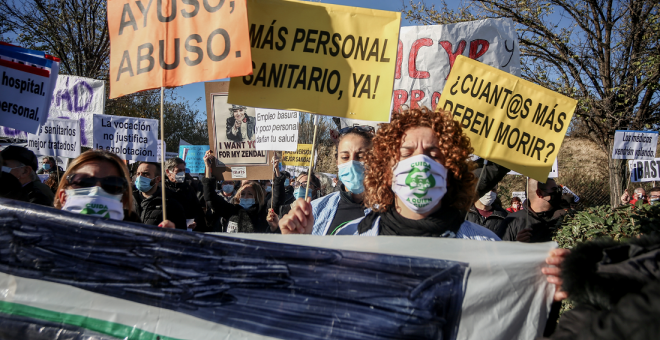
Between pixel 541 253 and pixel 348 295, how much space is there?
77 cm

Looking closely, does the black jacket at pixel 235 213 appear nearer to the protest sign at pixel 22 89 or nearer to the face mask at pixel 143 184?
the face mask at pixel 143 184

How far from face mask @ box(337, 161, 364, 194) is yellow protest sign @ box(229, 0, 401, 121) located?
42 centimetres

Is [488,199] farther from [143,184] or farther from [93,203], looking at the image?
[93,203]

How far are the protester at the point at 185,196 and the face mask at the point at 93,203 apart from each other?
265 centimetres

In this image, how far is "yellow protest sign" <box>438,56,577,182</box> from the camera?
322 cm

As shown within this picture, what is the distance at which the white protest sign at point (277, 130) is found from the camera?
5031mm

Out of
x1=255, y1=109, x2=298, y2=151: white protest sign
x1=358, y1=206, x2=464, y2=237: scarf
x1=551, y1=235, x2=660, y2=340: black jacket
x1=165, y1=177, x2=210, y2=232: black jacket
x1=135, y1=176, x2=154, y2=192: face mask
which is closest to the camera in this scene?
x1=551, y1=235, x2=660, y2=340: black jacket

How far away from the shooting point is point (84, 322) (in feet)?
5.53

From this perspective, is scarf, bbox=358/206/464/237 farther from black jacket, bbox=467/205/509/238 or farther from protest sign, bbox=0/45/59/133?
protest sign, bbox=0/45/59/133

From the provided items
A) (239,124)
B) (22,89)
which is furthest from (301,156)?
(22,89)

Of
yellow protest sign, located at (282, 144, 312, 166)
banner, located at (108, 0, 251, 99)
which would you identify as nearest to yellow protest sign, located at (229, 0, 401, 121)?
banner, located at (108, 0, 251, 99)

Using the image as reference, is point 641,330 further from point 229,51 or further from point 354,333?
point 229,51

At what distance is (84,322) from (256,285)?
712 millimetres

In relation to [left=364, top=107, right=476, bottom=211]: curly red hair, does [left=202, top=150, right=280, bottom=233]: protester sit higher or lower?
lower
